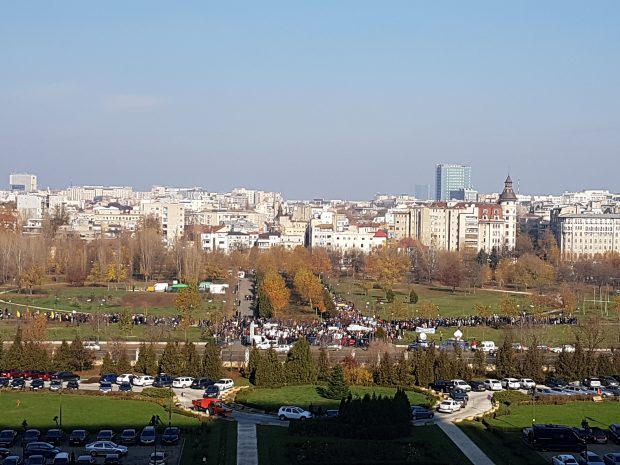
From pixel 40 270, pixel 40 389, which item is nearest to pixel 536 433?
pixel 40 389

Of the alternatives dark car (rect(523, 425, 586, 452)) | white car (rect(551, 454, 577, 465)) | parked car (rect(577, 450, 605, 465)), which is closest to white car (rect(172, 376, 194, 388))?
dark car (rect(523, 425, 586, 452))

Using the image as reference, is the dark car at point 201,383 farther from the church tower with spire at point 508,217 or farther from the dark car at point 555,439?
the church tower with spire at point 508,217

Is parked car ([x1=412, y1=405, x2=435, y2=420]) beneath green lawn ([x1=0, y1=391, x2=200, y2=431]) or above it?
above

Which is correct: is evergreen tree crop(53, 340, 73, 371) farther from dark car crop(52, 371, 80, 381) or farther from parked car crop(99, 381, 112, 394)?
parked car crop(99, 381, 112, 394)

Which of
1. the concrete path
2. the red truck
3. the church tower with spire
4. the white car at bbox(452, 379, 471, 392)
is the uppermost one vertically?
the church tower with spire

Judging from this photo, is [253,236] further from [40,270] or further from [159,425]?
[159,425]
